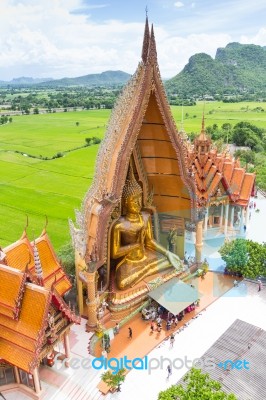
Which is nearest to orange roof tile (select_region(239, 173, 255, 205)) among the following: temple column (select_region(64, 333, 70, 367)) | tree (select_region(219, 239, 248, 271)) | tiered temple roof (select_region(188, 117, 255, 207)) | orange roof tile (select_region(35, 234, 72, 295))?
tiered temple roof (select_region(188, 117, 255, 207))

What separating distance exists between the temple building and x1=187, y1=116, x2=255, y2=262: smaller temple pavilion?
4.71 metres

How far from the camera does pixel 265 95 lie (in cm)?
16912

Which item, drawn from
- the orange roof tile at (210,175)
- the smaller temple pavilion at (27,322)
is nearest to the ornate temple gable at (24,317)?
the smaller temple pavilion at (27,322)

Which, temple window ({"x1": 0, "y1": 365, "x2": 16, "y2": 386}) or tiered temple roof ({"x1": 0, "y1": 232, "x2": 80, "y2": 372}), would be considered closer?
tiered temple roof ({"x1": 0, "y1": 232, "x2": 80, "y2": 372})

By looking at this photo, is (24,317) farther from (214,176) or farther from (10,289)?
(214,176)

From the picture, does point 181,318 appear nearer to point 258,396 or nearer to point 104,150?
point 258,396

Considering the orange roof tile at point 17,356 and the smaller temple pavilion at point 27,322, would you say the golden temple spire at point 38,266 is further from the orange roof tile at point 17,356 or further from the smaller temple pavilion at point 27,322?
the orange roof tile at point 17,356

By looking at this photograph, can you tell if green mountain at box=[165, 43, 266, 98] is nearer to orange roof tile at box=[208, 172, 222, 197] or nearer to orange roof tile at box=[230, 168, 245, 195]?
orange roof tile at box=[230, 168, 245, 195]

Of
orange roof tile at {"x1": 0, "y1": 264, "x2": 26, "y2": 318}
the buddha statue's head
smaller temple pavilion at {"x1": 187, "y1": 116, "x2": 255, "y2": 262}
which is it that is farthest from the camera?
smaller temple pavilion at {"x1": 187, "y1": 116, "x2": 255, "y2": 262}

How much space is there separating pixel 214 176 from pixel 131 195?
391 inches

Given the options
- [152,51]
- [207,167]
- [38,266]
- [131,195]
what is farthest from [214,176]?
[38,266]

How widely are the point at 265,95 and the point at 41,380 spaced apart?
174645mm

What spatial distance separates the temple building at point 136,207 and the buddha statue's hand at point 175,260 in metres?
0.07

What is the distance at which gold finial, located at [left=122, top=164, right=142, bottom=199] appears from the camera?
18438 millimetres
